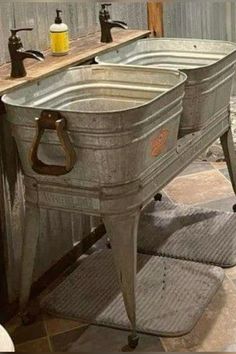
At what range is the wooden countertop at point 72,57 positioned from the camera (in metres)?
2.16

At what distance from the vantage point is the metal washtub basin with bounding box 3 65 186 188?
1.86 m

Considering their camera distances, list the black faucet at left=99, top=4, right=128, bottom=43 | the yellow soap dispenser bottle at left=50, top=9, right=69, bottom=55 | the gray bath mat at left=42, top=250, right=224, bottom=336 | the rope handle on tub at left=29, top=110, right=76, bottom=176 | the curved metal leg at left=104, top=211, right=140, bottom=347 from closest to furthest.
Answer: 1. the rope handle on tub at left=29, top=110, right=76, bottom=176
2. the curved metal leg at left=104, top=211, right=140, bottom=347
3. the gray bath mat at left=42, top=250, right=224, bottom=336
4. the yellow soap dispenser bottle at left=50, top=9, right=69, bottom=55
5. the black faucet at left=99, top=4, right=128, bottom=43

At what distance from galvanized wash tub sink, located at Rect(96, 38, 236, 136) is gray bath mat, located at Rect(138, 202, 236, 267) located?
611mm

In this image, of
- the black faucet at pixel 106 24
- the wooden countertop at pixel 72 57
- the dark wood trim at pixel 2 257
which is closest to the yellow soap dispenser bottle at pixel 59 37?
Answer: the wooden countertop at pixel 72 57

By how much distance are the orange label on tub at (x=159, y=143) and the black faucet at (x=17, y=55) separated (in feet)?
1.68

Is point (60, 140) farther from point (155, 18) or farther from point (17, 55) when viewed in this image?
point (155, 18)

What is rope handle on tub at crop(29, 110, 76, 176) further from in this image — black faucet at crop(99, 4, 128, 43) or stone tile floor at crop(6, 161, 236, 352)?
black faucet at crop(99, 4, 128, 43)

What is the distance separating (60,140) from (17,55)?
48 cm

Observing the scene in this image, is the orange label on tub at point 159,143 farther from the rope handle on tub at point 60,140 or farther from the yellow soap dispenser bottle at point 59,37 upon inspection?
the yellow soap dispenser bottle at point 59,37

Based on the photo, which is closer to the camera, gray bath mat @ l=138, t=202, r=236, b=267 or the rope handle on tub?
the rope handle on tub

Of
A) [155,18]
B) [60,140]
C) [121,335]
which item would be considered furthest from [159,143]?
[155,18]

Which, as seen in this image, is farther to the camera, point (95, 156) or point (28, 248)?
point (28, 248)

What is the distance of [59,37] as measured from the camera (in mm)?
2473

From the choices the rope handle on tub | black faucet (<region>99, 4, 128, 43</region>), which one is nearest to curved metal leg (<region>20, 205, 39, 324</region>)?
the rope handle on tub
